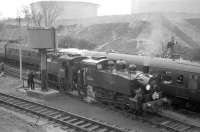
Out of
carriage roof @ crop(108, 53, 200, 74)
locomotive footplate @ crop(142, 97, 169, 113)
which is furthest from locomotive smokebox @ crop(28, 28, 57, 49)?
locomotive footplate @ crop(142, 97, 169, 113)

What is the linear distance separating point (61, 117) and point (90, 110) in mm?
1852

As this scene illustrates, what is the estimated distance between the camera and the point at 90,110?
47.9ft

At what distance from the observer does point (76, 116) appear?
13172 mm

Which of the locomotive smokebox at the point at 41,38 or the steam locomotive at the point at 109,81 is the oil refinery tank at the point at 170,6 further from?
the locomotive smokebox at the point at 41,38

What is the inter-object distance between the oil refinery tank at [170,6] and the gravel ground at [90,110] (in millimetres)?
33662

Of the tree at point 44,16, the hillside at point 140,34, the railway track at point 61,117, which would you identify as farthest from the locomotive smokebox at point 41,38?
the tree at point 44,16

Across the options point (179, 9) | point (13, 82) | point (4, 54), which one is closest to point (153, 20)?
point (179, 9)

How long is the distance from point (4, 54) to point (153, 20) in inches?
836

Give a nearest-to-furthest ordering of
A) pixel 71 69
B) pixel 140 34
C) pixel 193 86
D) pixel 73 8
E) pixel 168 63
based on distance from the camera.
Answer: pixel 193 86, pixel 168 63, pixel 71 69, pixel 140 34, pixel 73 8

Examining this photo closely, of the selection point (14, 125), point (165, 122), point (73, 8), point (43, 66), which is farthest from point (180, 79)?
point (73, 8)

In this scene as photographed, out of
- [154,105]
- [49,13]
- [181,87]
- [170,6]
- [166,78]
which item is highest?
[170,6]

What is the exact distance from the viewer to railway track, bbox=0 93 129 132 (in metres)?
11.8

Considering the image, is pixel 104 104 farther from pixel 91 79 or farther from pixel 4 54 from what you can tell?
pixel 4 54

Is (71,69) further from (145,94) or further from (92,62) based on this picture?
(145,94)
